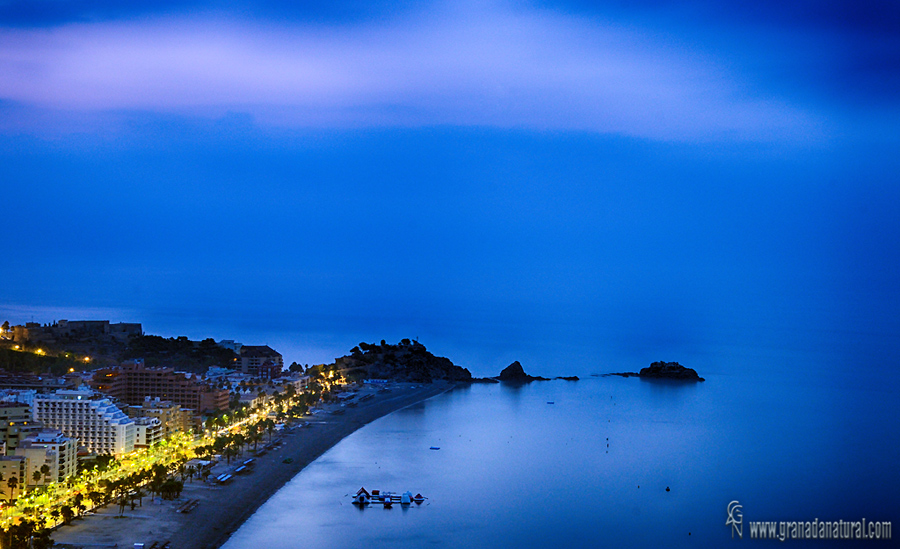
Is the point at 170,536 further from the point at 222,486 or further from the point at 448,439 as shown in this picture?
the point at 448,439

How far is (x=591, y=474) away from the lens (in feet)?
57.8

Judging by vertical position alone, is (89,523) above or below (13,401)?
below

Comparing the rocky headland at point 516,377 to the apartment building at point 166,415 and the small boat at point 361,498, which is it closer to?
the apartment building at point 166,415

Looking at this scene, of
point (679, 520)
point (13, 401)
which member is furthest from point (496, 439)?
point (13, 401)

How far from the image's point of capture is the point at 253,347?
115 feet

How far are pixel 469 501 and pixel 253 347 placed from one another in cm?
2168

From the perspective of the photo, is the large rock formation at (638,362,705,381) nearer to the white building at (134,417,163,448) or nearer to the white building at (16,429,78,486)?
the white building at (134,417,163,448)

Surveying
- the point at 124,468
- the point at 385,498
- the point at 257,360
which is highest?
the point at 257,360

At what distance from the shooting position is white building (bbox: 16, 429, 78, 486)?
13891 millimetres

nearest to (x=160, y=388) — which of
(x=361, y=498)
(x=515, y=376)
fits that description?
(x=361, y=498)

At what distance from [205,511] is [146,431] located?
5.24 metres

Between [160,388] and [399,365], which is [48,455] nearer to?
[160,388]

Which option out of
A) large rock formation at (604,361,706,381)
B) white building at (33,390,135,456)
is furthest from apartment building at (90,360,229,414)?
large rock formation at (604,361,706,381)

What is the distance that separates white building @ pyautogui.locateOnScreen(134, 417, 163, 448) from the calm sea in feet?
11.3
